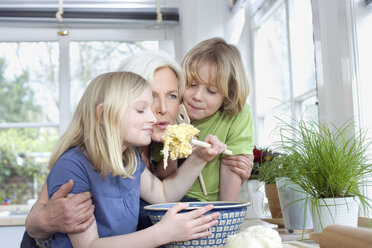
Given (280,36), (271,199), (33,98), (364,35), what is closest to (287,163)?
(271,199)

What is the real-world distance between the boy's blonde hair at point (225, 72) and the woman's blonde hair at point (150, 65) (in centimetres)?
7

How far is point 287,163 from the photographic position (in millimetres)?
1250

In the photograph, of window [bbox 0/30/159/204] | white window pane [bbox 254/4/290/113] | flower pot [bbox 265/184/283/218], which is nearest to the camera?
flower pot [bbox 265/184/283/218]

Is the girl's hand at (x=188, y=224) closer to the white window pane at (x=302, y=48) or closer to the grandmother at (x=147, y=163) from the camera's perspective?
the grandmother at (x=147, y=163)

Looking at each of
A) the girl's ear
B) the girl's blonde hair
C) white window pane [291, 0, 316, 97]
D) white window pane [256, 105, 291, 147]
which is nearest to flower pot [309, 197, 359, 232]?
the girl's blonde hair

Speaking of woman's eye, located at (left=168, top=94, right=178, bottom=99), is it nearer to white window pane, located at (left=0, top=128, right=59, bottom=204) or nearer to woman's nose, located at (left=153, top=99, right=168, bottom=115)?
woman's nose, located at (left=153, top=99, right=168, bottom=115)

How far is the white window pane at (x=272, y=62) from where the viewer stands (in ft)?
8.52

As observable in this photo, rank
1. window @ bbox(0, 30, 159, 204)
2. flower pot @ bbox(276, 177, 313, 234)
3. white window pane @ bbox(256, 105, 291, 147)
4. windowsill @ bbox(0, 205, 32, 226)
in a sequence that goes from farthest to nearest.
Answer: window @ bbox(0, 30, 159, 204), windowsill @ bbox(0, 205, 32, 226), white window pane @ bbox(256, 105, 291, 147), flower pot @ bbox(276, 177, 313, 234)

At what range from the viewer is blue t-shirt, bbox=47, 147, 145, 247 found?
115 cm

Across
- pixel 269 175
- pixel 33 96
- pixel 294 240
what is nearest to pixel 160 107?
pixel 269 175

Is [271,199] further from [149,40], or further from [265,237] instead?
[149,40]

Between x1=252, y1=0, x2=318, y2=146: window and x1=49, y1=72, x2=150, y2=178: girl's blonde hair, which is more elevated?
x1=252, y1=0, x2=318, y2=146: window

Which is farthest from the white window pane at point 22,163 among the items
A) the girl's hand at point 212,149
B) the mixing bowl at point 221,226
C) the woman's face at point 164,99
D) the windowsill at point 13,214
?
the mixing bowl at point 221,226

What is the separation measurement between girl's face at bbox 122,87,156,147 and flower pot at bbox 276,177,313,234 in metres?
0.42
